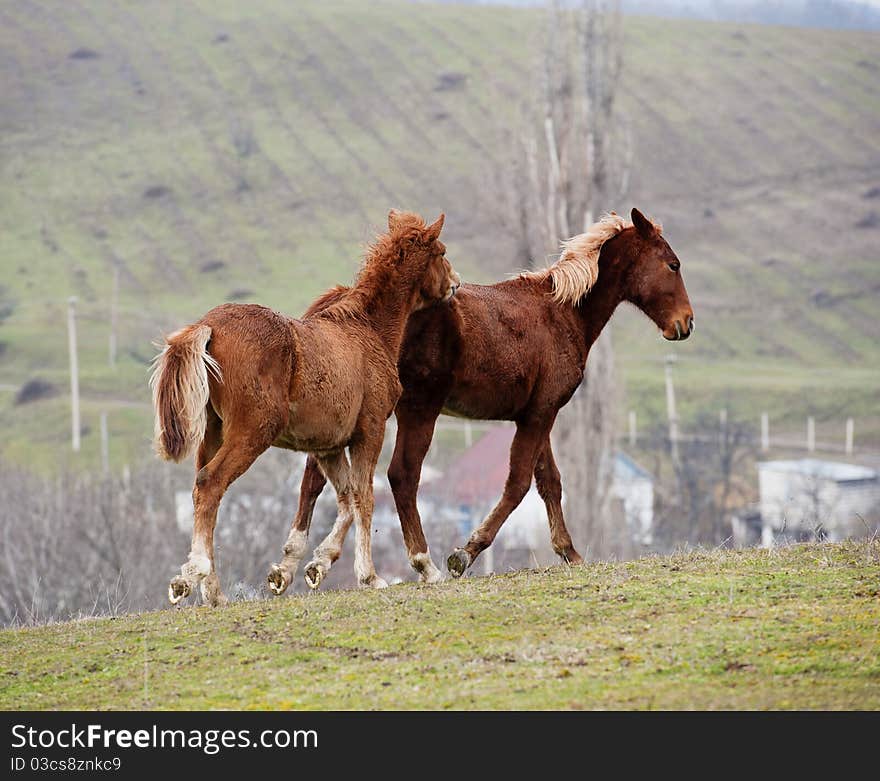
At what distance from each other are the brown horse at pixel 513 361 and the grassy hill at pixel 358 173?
166 ft

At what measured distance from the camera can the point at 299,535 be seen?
9703 millimetres

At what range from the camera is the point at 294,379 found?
8.83 meters

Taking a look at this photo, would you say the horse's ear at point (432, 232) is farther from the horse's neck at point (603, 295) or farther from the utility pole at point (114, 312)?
the utility pole at point (114, 312)

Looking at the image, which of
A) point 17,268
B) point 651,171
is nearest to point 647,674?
point 17,268

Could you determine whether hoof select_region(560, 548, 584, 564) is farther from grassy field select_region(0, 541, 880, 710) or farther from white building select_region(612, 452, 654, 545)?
white building select_region(612, 452, 654, 545)

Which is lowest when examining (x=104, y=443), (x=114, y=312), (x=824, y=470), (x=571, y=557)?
(x=824, y=470)

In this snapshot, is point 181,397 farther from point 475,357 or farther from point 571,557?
point 571,557

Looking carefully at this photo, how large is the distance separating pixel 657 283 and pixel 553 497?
6.38 ft

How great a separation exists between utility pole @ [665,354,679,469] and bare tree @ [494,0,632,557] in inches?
916

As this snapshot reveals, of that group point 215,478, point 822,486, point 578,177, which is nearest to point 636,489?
point 822,486

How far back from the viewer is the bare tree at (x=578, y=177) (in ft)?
90.2

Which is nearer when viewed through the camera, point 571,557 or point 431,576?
point 431,576

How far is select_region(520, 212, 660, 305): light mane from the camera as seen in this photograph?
10.8 meters
